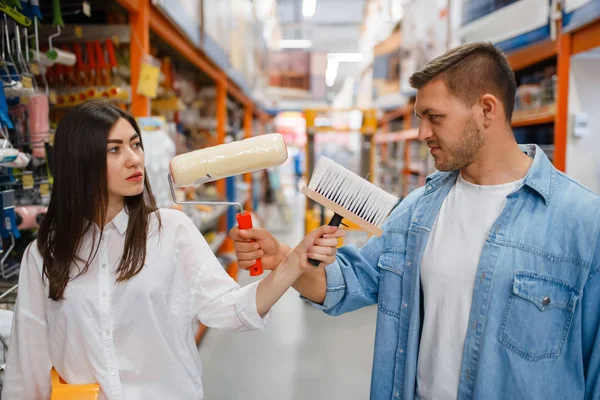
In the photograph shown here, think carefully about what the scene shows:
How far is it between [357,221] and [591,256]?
60 cm

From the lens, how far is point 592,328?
1328 millimetres

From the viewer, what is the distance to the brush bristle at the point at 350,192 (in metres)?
1.41

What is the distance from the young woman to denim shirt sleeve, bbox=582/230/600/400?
674mm

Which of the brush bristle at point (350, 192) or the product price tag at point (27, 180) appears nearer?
the brush bristle at point (350, 192)

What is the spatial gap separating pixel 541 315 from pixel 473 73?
704 mm

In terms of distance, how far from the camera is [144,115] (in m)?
2.75

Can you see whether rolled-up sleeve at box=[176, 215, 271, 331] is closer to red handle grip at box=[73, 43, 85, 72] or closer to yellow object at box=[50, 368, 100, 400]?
yellow object at box=[50, 368, 100, 400]

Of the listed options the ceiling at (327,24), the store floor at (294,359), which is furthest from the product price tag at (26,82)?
the ceiling at (327,24)

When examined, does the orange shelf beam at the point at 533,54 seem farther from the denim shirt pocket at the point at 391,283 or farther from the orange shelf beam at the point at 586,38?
the denim shirt pocket at the point at 391,283

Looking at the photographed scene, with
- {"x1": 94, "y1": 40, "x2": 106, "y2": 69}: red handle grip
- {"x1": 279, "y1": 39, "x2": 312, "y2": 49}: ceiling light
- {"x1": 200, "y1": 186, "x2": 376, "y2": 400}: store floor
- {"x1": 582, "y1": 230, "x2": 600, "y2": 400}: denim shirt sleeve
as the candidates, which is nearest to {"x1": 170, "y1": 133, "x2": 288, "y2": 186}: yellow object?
{"x1": 582, "y1": 230, "x2": 600, "y2": 400}: denim shirt sleeve

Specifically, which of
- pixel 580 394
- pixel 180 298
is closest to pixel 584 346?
pixel 580 394

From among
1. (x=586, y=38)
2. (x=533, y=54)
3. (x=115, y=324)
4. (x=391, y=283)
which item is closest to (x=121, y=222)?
(x=115, y=324)

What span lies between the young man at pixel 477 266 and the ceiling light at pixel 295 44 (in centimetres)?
1758

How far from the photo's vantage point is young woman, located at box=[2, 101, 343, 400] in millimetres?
1400
